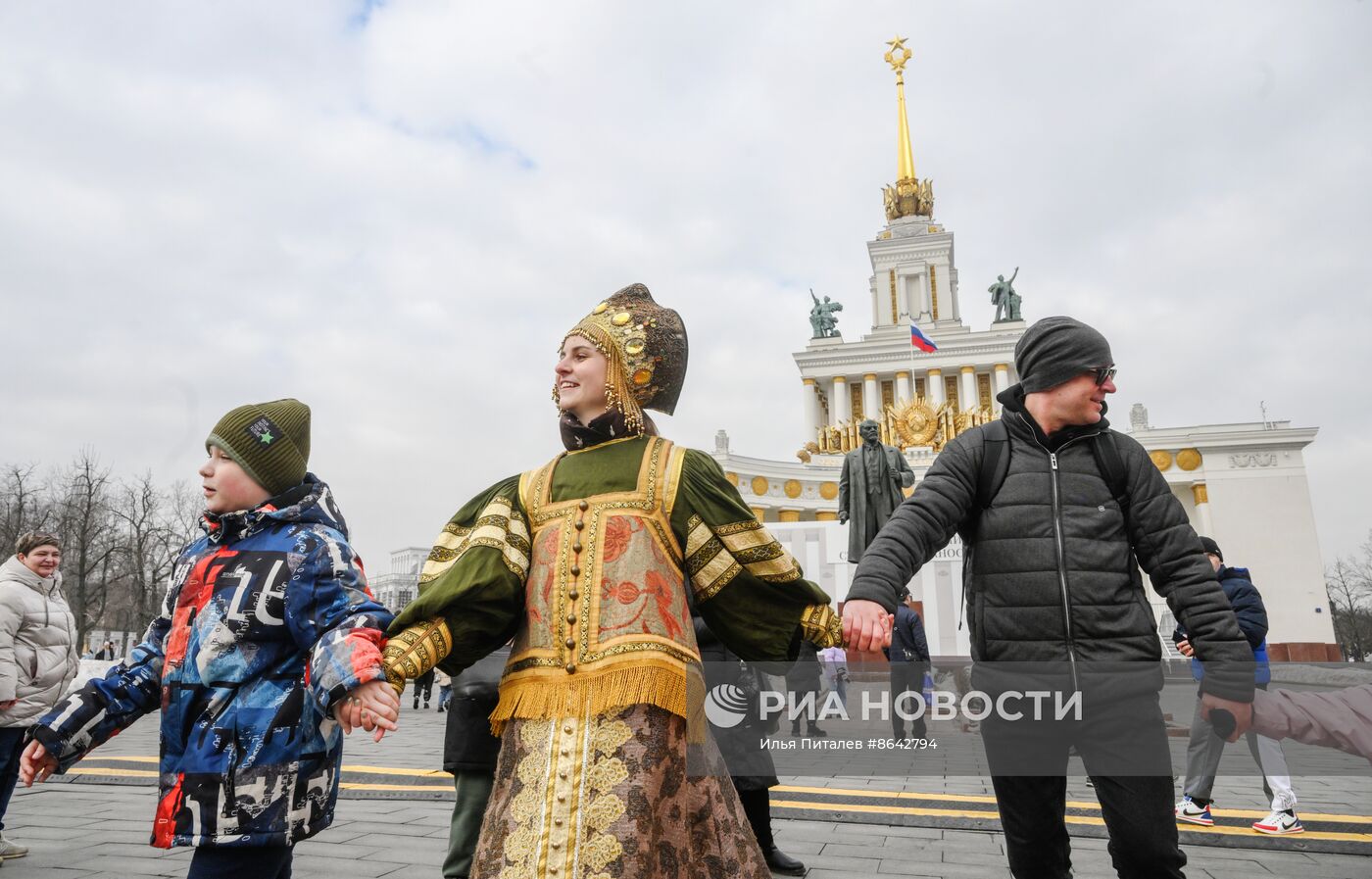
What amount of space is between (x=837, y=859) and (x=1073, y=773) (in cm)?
340

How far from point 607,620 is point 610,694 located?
0.19 metres

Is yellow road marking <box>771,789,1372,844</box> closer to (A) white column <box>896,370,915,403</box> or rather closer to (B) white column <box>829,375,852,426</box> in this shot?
(B) white column <box>829,375,852,426</box>

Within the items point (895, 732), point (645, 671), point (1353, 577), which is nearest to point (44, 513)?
point (895, 732)

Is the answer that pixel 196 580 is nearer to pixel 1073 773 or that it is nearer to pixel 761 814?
pixel 761 814

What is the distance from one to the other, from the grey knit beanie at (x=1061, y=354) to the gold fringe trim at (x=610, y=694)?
1.39 m

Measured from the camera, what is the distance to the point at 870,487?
9094mm

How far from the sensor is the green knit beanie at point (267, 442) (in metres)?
2.51

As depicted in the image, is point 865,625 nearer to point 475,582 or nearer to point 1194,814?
point 475,582

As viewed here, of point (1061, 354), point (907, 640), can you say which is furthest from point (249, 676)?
point (907, 640)

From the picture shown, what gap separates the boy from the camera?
216 cm

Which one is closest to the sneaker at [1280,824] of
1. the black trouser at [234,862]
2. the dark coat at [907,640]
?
the dark coat at [907,640]

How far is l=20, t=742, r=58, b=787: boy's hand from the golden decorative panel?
136ft

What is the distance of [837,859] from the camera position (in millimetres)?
4031
